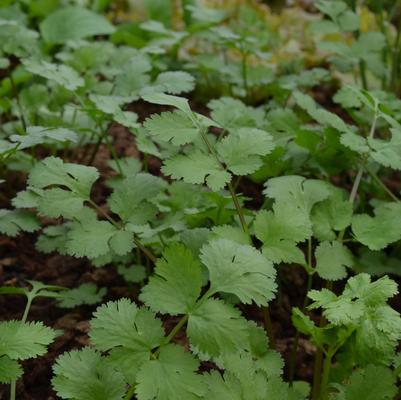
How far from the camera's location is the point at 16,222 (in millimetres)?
1276

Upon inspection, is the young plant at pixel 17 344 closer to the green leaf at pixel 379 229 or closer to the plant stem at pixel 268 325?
the plant stem at pixel 268 325

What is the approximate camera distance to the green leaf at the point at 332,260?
A: 1.12m

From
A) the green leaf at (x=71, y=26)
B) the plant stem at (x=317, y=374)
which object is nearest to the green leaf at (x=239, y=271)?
the plant stem at (x=317, y=374)

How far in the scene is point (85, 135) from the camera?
1.69 metres

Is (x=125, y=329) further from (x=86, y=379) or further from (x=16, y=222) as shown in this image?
(x=16, y=222)

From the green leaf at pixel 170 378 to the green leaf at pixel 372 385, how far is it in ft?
0.78

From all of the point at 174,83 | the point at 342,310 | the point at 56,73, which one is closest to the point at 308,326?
the point at 342,310

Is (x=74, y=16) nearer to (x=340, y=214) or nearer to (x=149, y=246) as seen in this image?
(x=149, y=246)

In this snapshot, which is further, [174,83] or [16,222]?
[174,83]

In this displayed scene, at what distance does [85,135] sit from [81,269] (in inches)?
16.2

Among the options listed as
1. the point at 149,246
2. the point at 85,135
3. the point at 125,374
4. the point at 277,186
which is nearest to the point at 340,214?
the point at 277,186

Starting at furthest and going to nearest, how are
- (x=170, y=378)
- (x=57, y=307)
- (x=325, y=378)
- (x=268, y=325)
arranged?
(x=57, y=307)
(x=268, y=325)
(x=325, y=378)
(x=170, y=378)

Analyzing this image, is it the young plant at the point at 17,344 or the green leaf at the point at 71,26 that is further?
the green leaf at the point at 71,26

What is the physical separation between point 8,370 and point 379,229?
696 mm
